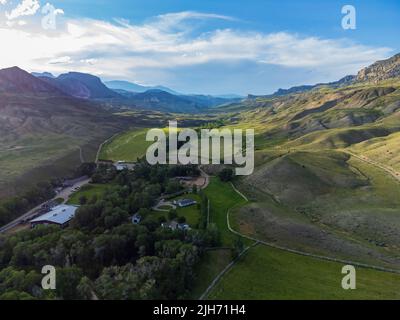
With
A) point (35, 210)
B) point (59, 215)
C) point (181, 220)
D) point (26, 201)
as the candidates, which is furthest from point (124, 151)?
point (181, 220)

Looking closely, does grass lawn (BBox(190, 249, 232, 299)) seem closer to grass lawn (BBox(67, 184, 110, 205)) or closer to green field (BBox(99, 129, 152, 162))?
grass lawn (BBox(67, 184, 110, 205))

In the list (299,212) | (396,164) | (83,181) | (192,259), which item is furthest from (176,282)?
(396,164)

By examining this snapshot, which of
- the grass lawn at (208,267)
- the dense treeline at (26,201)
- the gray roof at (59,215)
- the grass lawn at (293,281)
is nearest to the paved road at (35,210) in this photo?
the dense treeline at (26,201)

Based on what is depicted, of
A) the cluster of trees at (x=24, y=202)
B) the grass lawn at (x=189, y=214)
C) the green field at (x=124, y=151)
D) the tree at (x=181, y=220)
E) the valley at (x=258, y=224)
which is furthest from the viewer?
the green field at (x=124, y=151)

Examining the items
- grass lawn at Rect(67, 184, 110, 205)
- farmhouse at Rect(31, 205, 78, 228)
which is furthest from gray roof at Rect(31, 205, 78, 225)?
grass lawn at Rect(67, 184, 110, 205)

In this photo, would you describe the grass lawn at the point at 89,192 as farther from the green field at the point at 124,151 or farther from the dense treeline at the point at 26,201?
the green field at the point at 124,151
